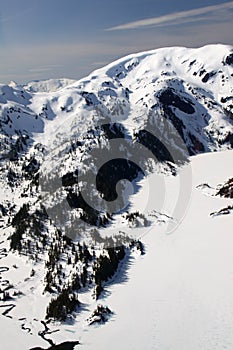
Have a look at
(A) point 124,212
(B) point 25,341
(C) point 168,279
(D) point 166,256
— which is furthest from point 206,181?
(B) point 25,341

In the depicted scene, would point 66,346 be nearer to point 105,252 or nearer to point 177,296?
point 177,296

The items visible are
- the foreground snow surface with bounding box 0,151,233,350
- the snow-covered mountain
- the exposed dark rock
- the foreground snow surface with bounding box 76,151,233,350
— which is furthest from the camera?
the snow-covered mountain

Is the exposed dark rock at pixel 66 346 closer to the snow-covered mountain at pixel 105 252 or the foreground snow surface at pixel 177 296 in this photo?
the snow-covered mountain at pixel 105 252

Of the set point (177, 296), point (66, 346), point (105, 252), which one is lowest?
point (66, 346)

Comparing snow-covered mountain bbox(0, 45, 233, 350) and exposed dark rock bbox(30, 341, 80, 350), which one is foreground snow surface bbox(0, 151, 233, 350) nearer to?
snow-covered mountain bbox(0, 45, 233, 350)

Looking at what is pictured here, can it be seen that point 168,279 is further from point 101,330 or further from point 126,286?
point 101,330

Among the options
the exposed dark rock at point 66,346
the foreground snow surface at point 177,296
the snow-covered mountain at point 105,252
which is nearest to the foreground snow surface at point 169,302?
the foreground snow surface at point 177,296

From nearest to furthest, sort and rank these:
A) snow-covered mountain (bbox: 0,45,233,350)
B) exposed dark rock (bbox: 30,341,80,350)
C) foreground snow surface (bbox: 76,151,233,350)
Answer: exposed dark rock (bbox: 30,341,80,350) < foreground snow surface (bbox: 76,151,233,350) < snow-covered mountain (bbox: 0,45,233,350)

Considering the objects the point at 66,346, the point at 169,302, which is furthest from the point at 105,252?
the point at 66,346

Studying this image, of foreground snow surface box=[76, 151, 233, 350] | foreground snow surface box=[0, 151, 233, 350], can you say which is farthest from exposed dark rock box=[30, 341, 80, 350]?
foreground snow surface box=[76, 151, 233, 350]
